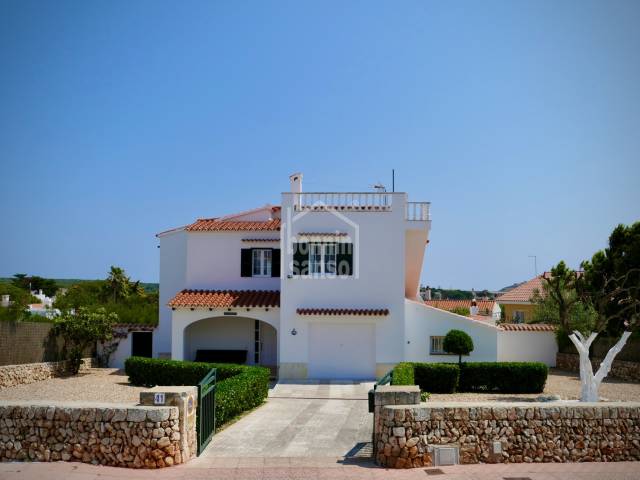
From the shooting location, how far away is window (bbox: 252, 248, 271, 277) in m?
27.0

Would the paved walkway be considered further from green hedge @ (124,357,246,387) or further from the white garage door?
the white garage door

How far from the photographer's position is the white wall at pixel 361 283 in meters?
24.5

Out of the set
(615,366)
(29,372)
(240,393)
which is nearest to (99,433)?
(240,393)

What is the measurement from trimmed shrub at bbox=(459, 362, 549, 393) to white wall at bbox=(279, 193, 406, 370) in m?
3.68

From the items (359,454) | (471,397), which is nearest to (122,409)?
(359,454)

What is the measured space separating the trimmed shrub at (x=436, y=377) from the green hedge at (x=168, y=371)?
20.5ft

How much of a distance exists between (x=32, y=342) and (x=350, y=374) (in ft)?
41.8

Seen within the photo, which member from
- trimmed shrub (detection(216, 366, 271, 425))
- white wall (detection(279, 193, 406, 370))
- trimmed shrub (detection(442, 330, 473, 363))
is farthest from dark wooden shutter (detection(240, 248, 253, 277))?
trimmed shrub (detection(442, 330, 473, 363))

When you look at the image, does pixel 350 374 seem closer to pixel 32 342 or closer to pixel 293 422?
pixel 293 422

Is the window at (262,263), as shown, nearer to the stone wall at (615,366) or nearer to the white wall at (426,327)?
the white wall at (426,327)

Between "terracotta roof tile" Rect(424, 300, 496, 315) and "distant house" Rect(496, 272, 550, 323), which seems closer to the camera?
"distant house" Rect(496, 272, 550, 323)

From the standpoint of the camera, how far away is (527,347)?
30.0m

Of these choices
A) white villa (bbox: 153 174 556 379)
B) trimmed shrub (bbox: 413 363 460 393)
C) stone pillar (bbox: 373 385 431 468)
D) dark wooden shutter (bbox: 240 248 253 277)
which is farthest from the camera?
dark wooden shutter (bbox: 240 248 253 277)

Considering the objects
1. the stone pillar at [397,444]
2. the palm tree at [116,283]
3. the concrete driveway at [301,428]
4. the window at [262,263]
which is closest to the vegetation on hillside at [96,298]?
the palm tree at [116,283]
